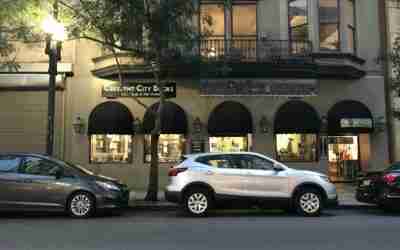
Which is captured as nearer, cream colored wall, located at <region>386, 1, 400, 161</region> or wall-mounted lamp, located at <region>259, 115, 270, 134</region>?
wall-mounted lamp, located at <region>259, 115, 270, 134</region>

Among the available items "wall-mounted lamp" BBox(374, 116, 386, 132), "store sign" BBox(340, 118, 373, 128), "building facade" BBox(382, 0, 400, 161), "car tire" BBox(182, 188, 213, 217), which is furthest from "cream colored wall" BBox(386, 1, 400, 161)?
"car tire" BBox(182, 188, 213, 217)

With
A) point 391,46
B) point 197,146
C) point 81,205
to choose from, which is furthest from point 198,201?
point 391,46

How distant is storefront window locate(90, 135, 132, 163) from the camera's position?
20.3m

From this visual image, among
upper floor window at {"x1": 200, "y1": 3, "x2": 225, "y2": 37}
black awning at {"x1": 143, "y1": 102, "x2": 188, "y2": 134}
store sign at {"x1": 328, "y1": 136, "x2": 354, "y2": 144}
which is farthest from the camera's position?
store sign at {"x1": 328, "y1": 136, "x2": 354, "y2": 144}

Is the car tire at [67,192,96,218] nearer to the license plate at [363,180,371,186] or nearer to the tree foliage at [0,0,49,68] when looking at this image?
the tree foliage at [0,0,49,68]

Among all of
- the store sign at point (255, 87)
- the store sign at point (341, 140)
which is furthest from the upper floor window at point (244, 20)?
the store sign at point (341, 140)

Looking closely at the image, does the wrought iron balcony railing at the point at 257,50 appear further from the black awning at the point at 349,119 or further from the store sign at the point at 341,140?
the store sign at the point at 341,140

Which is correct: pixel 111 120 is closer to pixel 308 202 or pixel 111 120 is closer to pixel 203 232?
pixel 308 202

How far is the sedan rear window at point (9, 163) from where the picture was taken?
41.2 feet

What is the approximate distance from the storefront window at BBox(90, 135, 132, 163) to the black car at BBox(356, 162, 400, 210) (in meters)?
10.0

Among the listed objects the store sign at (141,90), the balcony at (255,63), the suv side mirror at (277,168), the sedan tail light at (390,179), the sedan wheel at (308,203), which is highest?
the balcony at (255,63)

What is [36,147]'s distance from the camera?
66.9 ft

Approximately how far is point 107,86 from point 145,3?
6.67m

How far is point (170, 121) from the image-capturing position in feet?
64.6
